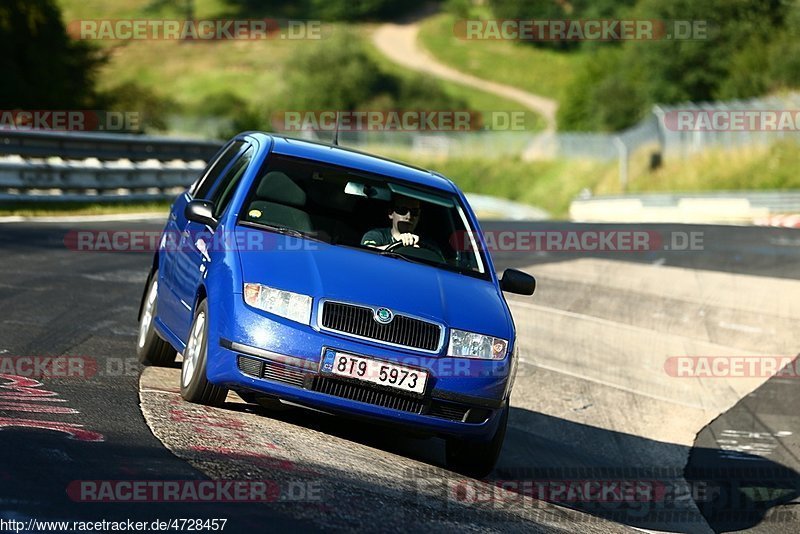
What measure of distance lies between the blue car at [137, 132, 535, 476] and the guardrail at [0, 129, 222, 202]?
13234mm

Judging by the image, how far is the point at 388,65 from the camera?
363 feet

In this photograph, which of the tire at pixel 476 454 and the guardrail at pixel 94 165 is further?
the guardrail at pixel 94 165

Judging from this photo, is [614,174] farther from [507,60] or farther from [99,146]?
[507,60]

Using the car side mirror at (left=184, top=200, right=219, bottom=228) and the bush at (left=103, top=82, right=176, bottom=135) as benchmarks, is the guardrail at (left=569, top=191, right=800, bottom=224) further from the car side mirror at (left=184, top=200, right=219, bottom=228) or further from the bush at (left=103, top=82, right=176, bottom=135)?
the car side mirror at (left=184, top=200, right=219, bottom=228)

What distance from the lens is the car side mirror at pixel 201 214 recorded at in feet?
27.2

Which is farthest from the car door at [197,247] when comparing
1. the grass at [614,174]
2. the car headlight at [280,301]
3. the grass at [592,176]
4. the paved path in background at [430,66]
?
the paved path in background at [430,66]

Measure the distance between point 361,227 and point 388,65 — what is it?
339ft

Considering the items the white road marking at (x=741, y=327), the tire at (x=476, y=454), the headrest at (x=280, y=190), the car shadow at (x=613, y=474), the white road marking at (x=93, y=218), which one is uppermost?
the headrest at (x=280, y=190)

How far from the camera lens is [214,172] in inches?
380

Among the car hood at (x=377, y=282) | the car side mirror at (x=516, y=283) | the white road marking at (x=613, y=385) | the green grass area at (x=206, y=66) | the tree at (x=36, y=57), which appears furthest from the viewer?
the green grass area at (x=206, y=66)

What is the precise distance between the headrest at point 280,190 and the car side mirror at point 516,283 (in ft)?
4.50

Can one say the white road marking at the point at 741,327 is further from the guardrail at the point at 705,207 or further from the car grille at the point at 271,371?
the guardrail at the point at 705,207

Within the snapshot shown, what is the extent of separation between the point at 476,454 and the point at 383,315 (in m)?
1.14

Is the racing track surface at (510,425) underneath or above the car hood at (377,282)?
underneath
